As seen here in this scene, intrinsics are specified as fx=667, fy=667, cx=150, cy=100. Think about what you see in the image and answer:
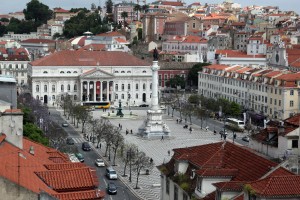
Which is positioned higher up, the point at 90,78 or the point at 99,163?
the point at 90,78

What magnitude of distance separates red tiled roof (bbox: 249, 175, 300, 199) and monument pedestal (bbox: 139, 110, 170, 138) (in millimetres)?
46451

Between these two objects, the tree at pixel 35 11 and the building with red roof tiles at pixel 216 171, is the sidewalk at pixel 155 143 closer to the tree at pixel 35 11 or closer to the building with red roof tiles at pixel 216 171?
the building with red roof tiles at pixel 216 171

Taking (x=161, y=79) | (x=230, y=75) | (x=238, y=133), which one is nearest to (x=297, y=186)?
(x=238, y=133)

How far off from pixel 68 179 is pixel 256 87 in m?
66.0

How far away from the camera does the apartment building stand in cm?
7631

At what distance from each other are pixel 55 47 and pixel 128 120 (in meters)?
70.5

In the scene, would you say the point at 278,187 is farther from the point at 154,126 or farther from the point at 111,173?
the point at 154,126

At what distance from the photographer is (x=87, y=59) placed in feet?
346

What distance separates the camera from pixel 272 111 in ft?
258

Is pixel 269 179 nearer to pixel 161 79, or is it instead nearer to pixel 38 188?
pixel 38 188

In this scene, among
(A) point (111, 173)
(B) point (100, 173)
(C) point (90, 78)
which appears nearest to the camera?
(A) point (111, 173)

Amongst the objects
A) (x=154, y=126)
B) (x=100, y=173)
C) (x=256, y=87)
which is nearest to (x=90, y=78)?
(x=256, y=87)

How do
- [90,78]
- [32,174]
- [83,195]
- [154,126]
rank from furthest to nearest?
1. [90,78]
2. [154,126]
3. [32,174]
4. [83,195]

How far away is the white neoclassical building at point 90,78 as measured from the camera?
102 metres
